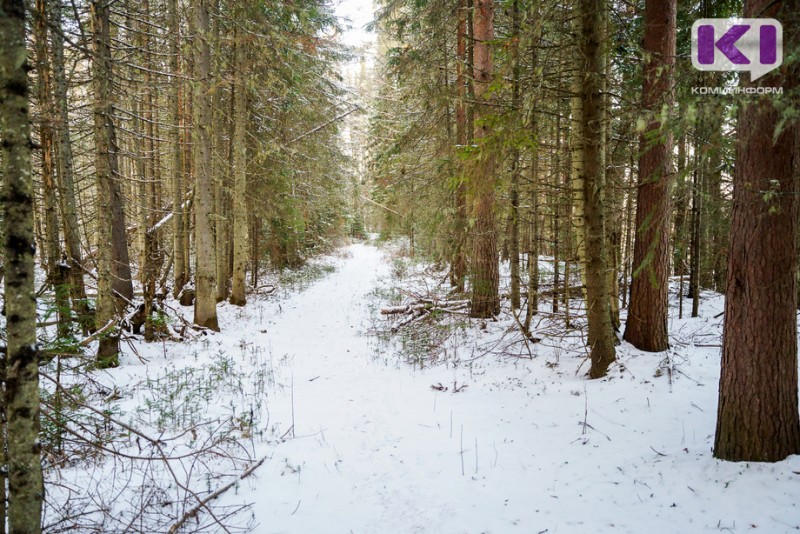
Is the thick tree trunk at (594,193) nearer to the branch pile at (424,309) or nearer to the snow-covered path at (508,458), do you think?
the snow-covered path at (508,458)

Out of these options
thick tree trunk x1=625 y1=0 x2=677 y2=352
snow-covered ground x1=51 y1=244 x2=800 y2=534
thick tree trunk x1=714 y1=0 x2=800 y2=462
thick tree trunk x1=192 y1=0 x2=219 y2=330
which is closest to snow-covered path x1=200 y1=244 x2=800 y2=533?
snow-covered ground x1=51 y1=244 x2=800 y2=534

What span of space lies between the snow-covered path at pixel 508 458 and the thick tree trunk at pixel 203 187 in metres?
4.13

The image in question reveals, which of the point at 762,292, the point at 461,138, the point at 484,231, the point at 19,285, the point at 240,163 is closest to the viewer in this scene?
the point at 19,285

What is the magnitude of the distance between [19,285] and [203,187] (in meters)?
8.54

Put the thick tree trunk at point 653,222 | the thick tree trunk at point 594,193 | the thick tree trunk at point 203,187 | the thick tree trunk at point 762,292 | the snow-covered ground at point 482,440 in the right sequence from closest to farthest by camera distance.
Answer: the thick tree trunk at point 762,292
the snow-covered ground at point 482,440
the thick tree trunk at point 594,193
the thick tree trunk at point 653,222
the thick tree trunk at point 203,187

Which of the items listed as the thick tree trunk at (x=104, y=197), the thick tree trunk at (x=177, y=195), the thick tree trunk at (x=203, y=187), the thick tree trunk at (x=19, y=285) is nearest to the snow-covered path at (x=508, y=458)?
the thick tree trunk at (x=19, y=285)

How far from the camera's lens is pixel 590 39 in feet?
18.3

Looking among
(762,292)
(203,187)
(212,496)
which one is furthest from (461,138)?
(212,496)

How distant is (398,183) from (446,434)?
10.5 meters

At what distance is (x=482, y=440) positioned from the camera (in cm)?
506

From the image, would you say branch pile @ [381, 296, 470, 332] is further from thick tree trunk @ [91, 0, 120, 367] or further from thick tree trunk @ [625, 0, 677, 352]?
thick tree trunk @ [91, 0, 120, 367]

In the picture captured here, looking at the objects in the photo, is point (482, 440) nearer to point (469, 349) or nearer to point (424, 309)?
point (469, 349)

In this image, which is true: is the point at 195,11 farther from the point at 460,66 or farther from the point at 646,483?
the point at 646,483

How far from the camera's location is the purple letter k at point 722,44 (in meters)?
3.74
